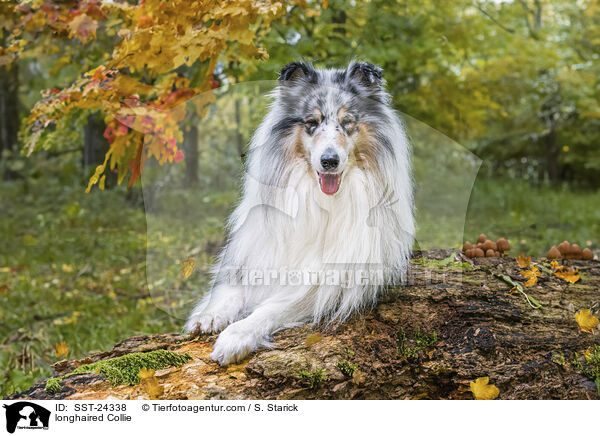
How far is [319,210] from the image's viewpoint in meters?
2.31

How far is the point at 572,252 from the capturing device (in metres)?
3.05

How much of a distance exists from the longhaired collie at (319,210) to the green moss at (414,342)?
205 mm

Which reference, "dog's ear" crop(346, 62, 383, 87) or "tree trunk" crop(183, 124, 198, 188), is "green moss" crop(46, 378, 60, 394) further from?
"dog's ear" crop(346, 62, 383, 87)

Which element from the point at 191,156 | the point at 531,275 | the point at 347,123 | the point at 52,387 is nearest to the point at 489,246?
the point at 531,275

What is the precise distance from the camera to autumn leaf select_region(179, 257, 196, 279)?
297 centimetres

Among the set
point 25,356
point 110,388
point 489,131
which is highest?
point 489,131

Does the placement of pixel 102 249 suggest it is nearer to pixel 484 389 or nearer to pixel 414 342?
pixel 414 342

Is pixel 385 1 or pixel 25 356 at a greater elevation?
pixel 385 1

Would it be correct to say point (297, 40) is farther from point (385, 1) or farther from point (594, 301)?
point (594, 301)

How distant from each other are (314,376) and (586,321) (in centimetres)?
135

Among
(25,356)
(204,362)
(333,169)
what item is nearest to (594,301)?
(333,169)

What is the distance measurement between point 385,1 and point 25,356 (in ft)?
10.2

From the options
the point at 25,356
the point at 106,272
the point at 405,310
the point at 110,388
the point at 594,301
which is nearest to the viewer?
the point at 110,388
